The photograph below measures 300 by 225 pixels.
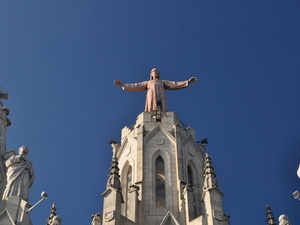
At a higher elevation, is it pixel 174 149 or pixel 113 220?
pixel 174 149

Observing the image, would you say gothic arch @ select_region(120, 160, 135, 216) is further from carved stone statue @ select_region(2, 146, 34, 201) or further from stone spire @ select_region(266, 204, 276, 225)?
stone spire @ select_region(266, 204, 276, 225)

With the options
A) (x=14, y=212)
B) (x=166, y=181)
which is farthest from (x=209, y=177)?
(x=14, y=212)

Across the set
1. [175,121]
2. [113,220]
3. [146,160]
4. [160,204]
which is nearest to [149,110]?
[175,121]

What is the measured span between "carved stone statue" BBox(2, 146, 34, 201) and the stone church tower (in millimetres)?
3302

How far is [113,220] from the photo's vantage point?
25.6 m

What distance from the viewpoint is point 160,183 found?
2998cm

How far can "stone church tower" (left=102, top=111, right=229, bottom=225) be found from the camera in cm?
2677

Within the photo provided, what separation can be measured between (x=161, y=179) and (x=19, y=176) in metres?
7.43

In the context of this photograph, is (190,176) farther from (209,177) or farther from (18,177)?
(18,177)

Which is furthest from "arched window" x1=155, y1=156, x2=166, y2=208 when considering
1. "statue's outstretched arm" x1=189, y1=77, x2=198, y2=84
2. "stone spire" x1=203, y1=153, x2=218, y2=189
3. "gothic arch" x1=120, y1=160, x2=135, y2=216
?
"statue's outstretched arm" x1=189, y1=77, x2=198, y2=84

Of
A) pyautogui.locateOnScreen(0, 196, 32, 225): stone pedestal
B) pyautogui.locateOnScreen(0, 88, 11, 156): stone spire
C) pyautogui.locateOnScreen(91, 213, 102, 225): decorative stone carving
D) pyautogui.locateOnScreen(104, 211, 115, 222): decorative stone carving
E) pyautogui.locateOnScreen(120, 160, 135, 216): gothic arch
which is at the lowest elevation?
pyautogui.locateOnScreen(0, 196, 32, 225): stone pedestal

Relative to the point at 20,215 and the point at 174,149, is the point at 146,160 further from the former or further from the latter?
the point at 20,215

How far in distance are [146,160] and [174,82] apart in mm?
7006

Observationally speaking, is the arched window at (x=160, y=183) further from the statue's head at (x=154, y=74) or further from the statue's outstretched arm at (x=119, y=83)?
the statue's head at (x=154, y=74)
